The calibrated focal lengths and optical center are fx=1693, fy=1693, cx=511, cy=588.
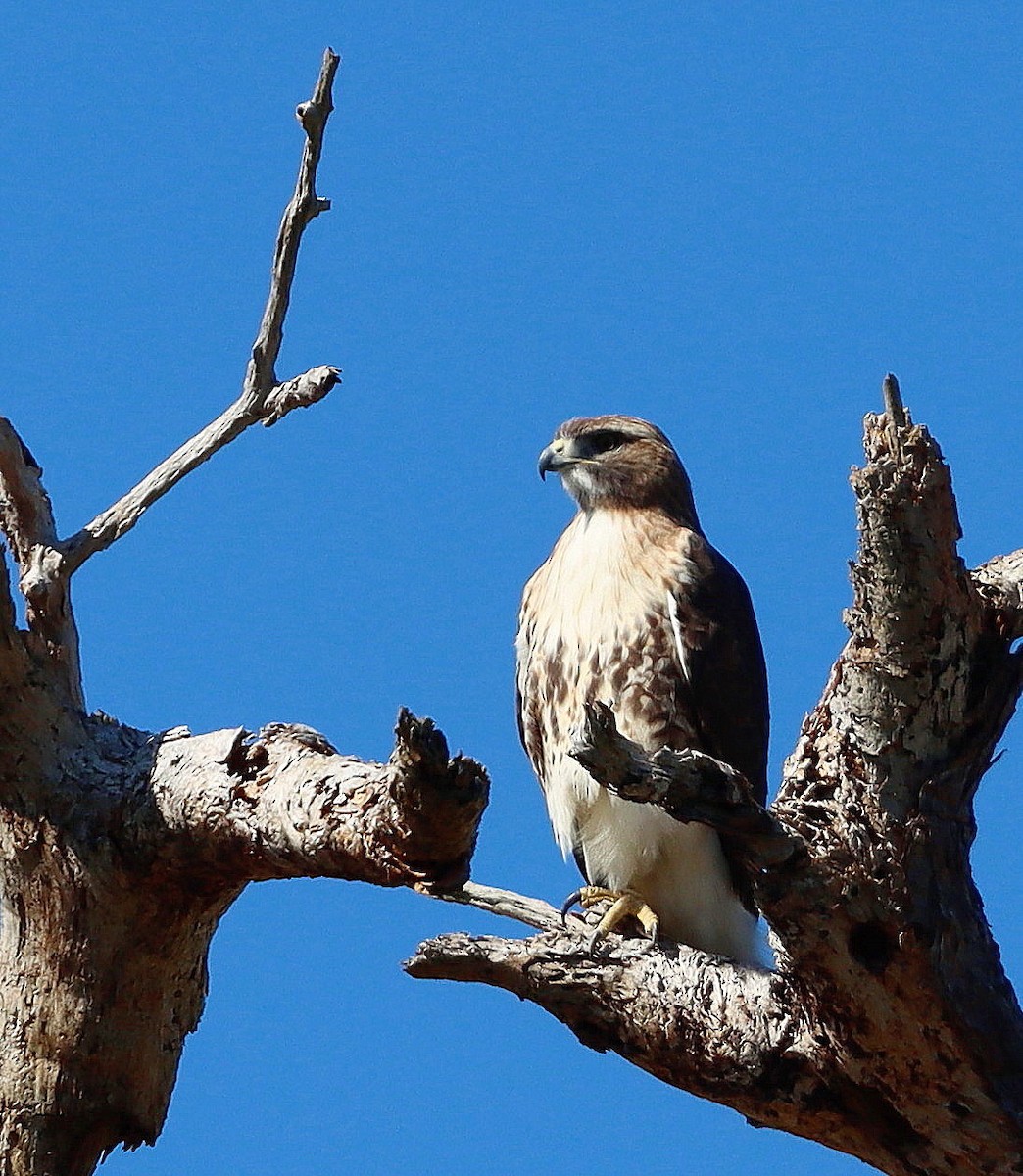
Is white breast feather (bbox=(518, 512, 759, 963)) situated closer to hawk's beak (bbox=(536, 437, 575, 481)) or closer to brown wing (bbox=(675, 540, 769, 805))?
brown wing (bbox=(675, 540, 769, 805))

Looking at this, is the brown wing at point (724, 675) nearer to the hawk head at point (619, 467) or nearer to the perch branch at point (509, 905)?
the hawk head at point (619, 467)

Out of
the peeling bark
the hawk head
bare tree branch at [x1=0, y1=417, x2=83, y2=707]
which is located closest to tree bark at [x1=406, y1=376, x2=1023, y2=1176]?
the peeling bark

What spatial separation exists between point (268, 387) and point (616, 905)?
219cm

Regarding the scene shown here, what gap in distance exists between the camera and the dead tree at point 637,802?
11.6 ft

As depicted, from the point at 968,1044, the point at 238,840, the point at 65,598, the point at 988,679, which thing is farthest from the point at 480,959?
the point at 65,598

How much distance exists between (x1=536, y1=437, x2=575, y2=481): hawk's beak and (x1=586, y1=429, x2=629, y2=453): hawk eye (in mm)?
104

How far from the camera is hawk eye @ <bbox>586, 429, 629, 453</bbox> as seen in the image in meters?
6.82

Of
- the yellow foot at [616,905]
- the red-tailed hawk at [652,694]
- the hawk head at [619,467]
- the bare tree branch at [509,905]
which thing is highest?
the hawk head at [619,467]

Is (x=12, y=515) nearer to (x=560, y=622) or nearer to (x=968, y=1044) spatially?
(x=560, y=622)

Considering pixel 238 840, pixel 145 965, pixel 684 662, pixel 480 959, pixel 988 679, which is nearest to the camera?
pixel 988 679

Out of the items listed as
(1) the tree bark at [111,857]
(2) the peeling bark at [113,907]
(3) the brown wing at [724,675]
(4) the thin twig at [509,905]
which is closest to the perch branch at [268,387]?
(1) the tree bark at [111,857]

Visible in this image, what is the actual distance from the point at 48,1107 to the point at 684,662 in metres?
2.55

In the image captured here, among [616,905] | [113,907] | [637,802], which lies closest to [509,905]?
[616,905]

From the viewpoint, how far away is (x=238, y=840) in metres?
4.66
